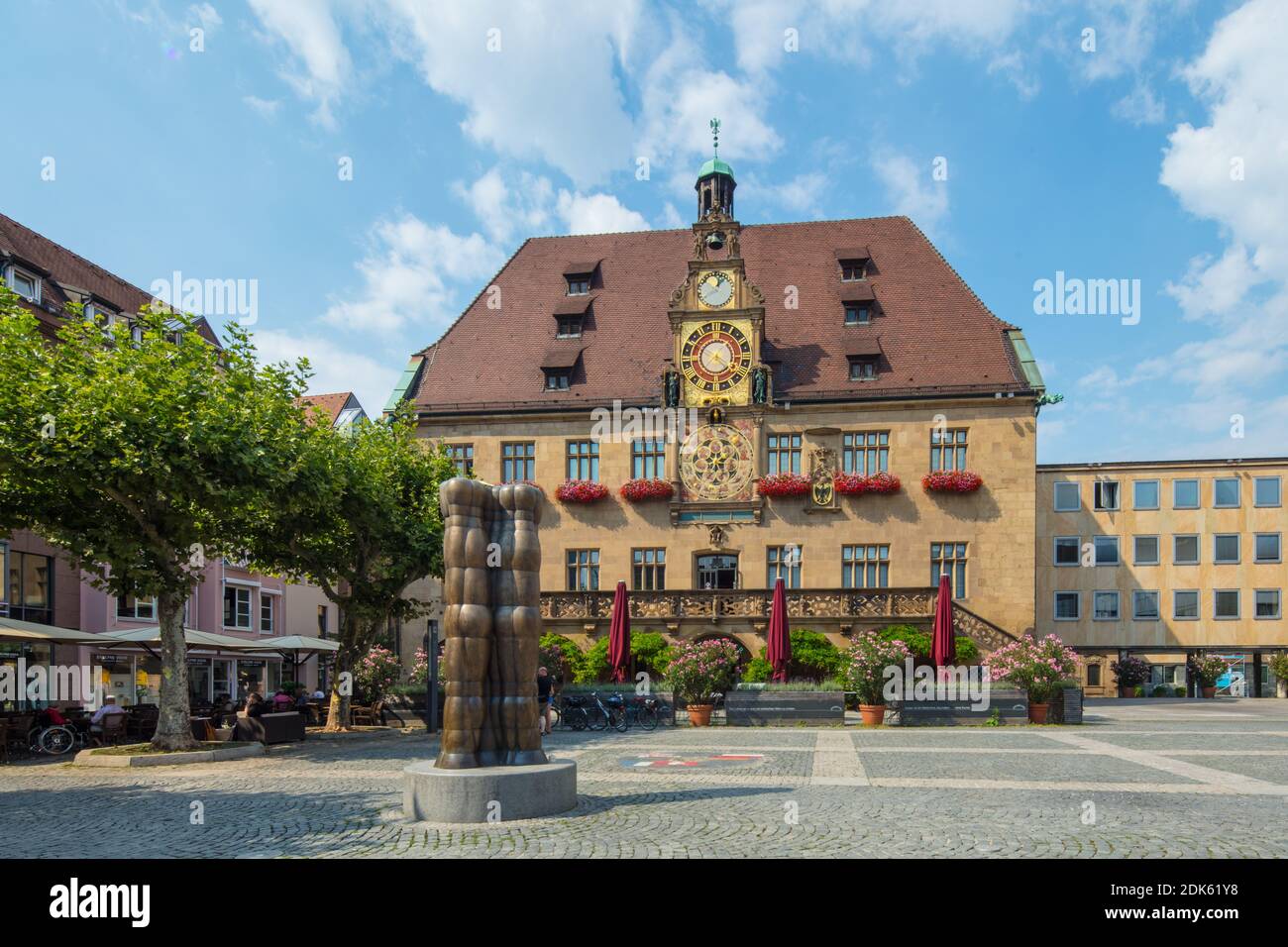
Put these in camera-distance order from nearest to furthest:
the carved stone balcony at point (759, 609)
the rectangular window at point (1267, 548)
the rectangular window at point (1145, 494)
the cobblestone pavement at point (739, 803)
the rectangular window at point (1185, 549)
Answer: the cobblestone pavement at point (739, 803) → the carved stone balcony at point (759, 609) → the rectangular window at point (1267, 548) → the rectangular window at point (1185, 549) → the rectangular window at point (1145, 494)

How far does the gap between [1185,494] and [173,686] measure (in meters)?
43.4

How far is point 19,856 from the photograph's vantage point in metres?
10.2

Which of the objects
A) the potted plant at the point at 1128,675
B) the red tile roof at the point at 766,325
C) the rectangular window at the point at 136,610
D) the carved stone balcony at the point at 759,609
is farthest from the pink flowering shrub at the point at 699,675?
the potted plant at the point at 1128,675

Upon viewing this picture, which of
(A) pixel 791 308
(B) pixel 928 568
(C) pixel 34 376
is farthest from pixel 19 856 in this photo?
(A) pixel 791 308

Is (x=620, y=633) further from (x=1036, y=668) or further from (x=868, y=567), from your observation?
(x=868, y=567)

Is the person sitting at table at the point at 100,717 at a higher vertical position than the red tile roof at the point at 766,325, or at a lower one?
lower

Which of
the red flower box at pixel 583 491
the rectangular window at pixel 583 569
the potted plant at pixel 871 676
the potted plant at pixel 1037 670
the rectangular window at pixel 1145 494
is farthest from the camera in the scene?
the rectangular window at pixel 1145 494

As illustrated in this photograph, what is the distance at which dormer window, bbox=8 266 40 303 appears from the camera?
112 ft

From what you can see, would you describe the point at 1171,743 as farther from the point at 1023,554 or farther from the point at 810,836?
the point at 1023,554

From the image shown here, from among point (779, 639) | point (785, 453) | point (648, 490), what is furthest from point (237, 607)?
point (779, 639)

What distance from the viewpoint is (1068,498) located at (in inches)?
1924

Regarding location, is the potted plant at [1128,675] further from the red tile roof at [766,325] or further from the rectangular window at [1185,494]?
the red tile roof at [766,325]

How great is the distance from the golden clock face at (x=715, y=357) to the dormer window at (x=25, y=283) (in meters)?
22.3

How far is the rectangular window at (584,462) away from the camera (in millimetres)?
41812
